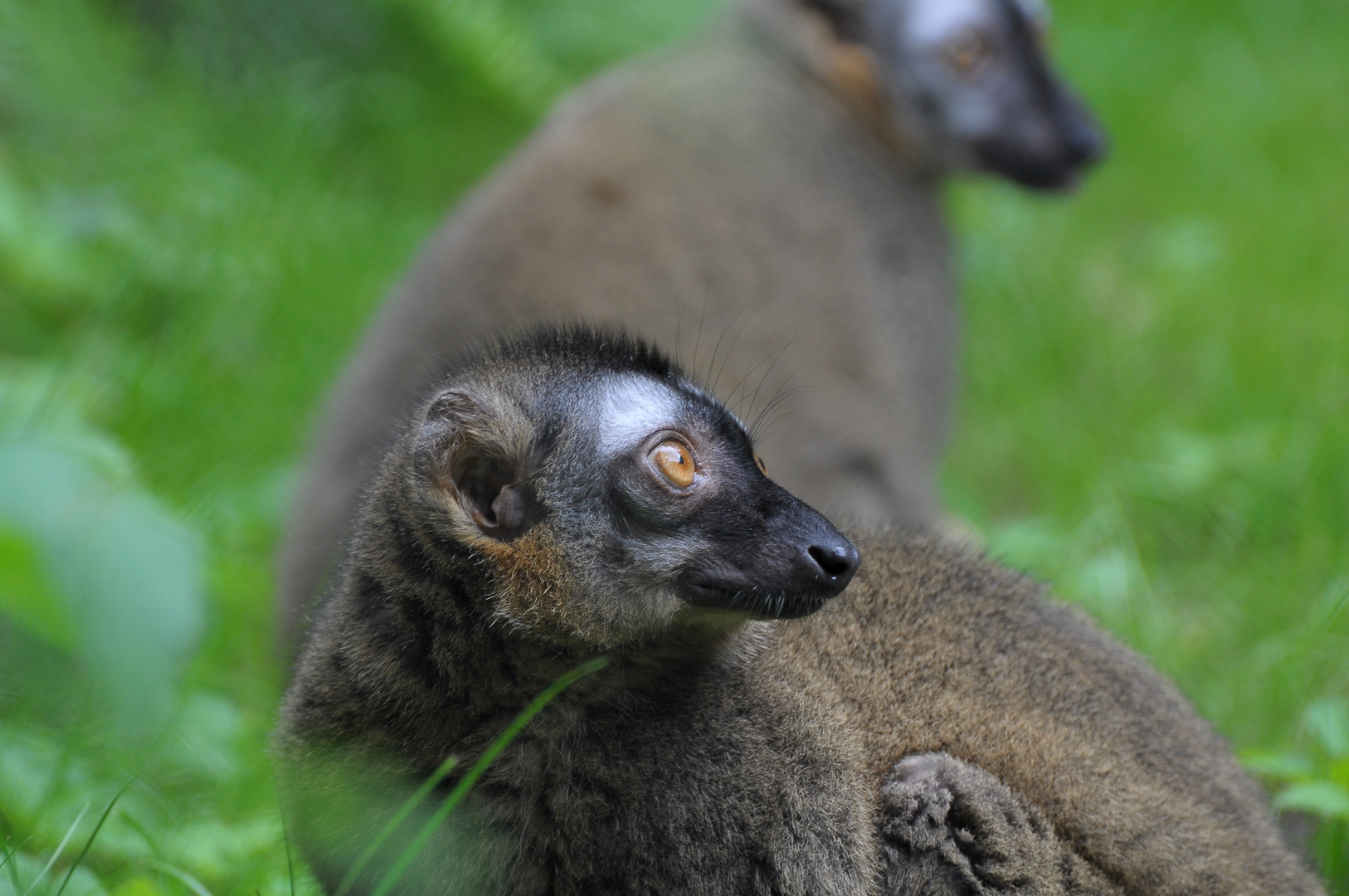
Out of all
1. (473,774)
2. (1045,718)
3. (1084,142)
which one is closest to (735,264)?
(1084,142)

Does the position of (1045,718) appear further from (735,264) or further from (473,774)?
(735,264)

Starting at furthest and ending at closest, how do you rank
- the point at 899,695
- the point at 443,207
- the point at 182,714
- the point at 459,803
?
the point at 443,207 → the point at 182,714 → the point at 899,695 → the point at 459,803

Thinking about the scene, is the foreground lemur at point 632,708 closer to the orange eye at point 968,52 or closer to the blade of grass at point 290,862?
the blade of grass at point 290,862

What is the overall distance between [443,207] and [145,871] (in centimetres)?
571

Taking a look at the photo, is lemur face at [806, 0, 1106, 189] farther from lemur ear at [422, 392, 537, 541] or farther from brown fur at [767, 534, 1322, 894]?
lemur ear at [422, 392, 537, 541]

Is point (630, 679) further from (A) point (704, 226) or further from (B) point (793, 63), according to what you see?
(B) point (793, 63)

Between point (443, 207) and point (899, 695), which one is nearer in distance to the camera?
point (899, 695)

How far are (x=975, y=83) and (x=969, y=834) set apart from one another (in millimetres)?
4192

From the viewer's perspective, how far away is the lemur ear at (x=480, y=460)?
2662 millimetres

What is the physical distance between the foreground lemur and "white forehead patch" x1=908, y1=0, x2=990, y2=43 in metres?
3.76

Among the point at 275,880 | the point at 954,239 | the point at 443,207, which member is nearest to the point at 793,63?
the point at 954,239

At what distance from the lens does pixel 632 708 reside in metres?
2.72

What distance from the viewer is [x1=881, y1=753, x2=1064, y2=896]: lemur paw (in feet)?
9.00

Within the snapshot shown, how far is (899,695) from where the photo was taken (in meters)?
2.99
